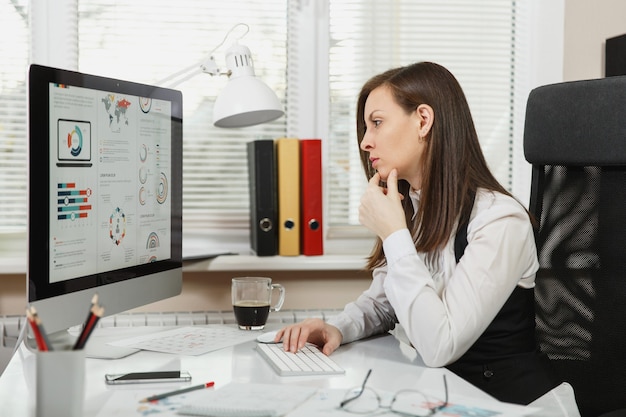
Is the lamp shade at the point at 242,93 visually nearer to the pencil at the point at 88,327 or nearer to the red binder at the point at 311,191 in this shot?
the red binder at the point at 311,191

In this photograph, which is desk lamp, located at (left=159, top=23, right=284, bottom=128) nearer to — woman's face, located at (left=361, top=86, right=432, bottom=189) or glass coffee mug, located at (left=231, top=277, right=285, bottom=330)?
woman's face, located at (left=361, top=86, right=432, bottom=189)

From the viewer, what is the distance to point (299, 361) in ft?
4.17

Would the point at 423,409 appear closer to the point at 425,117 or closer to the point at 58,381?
the point at 58,381

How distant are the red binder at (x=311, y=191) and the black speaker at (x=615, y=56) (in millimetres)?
934

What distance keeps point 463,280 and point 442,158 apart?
29 cm

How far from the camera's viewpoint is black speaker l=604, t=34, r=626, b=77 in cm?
222

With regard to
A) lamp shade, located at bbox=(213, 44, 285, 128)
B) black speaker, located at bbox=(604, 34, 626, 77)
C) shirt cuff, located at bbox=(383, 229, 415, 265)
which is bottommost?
shirt cuff, located at bbox=(383, 229, 415, 265)

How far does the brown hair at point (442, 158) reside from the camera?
1464 millimetres

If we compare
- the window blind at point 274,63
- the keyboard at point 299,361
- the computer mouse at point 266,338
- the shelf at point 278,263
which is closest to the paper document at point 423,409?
the keyboard at point 299,361

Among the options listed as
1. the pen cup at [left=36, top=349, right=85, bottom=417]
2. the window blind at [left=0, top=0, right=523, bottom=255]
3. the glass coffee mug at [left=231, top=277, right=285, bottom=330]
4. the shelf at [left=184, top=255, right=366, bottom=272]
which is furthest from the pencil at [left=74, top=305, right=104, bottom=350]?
the window blind at [left=0, top=0, right=523, bottom=255]

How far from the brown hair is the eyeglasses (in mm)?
454

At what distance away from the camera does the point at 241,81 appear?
69.0 inches

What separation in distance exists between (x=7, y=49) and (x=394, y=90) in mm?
1243

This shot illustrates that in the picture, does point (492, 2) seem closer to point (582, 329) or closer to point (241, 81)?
point (241, 81)
